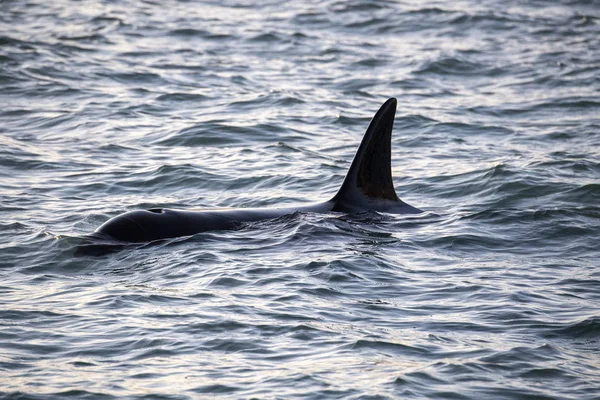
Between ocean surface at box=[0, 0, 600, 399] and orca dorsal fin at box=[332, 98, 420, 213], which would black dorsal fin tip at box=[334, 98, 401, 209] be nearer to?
orca dorsal fin at box=[332, 98, 420, 213]

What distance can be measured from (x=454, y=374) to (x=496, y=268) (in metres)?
2.84

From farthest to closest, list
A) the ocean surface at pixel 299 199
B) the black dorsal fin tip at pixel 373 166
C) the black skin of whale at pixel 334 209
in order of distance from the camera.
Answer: the black dorsal fin tip at pixel 373 166 → the black skin of whale at pixel 334 209 → the ocean surface at pixel 299 199

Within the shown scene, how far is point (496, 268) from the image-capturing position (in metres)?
9.90

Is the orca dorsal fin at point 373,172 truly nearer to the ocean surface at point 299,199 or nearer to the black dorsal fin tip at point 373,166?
the black dorsal fin tip at point 373,166

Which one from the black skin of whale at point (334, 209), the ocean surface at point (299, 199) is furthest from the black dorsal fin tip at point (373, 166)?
the ocean surface at point (299, 199)

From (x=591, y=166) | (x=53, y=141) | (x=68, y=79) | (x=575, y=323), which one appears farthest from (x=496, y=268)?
(x=68, y=79)

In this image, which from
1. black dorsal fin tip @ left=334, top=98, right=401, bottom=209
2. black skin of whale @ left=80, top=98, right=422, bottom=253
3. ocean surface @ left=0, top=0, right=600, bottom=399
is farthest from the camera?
black dorsal fin tip @ left=334, top=98, right=401, bottom=209

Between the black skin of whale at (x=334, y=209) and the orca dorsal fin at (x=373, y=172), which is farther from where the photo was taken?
the orca dorsal fin at (x=373, y=172)

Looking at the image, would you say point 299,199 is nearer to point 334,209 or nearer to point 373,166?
point 334,209

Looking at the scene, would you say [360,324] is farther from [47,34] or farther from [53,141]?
[47,34]

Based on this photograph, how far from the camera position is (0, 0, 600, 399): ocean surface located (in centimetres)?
745

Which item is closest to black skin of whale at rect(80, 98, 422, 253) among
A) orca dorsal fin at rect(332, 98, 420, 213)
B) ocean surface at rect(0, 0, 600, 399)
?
orca dorsal fin at rect(332, 98, 420, 213)

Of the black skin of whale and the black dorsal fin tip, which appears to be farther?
the black dorsal fin tip

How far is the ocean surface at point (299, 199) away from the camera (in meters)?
7.45
